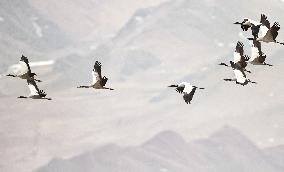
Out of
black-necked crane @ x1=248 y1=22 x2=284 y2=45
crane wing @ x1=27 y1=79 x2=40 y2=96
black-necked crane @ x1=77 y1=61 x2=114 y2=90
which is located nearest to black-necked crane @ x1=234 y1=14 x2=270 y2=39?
black-necked crane @ x1=248 y1=22 x2=284 y2=45

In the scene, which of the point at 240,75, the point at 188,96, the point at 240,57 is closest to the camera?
the point at 188,96

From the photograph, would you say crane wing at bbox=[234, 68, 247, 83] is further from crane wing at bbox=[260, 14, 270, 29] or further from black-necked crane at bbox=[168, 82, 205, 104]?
crane wing at bbox=[260, 14, 270, 29]

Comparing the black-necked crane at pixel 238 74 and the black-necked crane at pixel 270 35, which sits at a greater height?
the black-necked crane at pixel 270 35

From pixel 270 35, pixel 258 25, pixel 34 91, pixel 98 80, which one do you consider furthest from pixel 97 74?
pixel 270 35

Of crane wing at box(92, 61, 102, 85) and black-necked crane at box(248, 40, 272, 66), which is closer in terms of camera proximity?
black-necked crane at box(248, 40, 272, 66)

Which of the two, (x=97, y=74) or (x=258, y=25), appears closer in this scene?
(x=258, y=25)

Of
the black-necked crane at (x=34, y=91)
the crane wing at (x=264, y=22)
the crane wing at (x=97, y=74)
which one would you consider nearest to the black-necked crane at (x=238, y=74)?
the crane wing at (x=264, y=22)

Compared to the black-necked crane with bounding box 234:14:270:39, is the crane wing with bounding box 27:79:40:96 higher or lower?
lower

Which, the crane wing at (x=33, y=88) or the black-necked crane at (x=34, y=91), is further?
the crane wing at (x=33, y=88)

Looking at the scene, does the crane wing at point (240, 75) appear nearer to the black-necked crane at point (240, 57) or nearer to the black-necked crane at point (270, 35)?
the black-necked crane at point (240, 57)

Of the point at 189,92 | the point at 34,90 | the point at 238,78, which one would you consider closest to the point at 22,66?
the point at 34,90

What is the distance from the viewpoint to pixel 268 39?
38.4 meters

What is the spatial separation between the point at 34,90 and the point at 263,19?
43.8 feet

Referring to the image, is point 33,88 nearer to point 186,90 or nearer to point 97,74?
point 97,74
